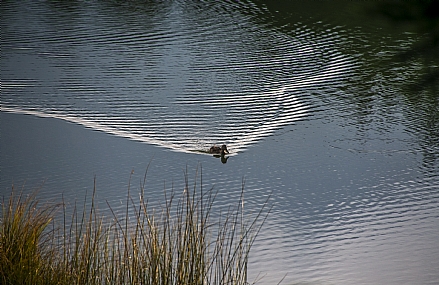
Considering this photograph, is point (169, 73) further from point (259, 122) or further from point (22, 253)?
point (22, 253)

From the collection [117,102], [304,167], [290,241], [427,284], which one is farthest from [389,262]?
[117,102]

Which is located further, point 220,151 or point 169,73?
point 169,73

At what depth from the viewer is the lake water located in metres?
6.82

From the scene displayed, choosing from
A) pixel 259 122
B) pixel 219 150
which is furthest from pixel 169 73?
pixel 219 150

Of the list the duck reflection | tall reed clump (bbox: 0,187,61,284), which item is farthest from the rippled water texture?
tall reed clump (bbox: 0,187,61,284)

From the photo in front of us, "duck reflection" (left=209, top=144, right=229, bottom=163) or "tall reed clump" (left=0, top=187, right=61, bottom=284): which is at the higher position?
"tall reed clump" (left=0, top=187, right=61, bottom=284)

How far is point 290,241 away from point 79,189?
94.6 inches

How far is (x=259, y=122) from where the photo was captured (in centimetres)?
991

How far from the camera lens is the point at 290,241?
658cm

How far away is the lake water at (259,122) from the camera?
6.82 m

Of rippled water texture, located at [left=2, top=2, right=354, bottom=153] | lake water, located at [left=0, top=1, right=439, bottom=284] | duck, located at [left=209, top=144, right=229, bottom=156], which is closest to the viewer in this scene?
lake water, located at [left=0, top=1, right=439, bottom=284]

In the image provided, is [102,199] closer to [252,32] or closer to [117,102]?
[117,102]

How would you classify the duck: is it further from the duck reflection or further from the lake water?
the lake water

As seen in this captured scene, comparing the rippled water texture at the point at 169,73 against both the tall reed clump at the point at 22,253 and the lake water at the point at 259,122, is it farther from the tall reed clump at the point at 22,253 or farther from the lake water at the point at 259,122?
the tall reed clump at the point at 22,253
